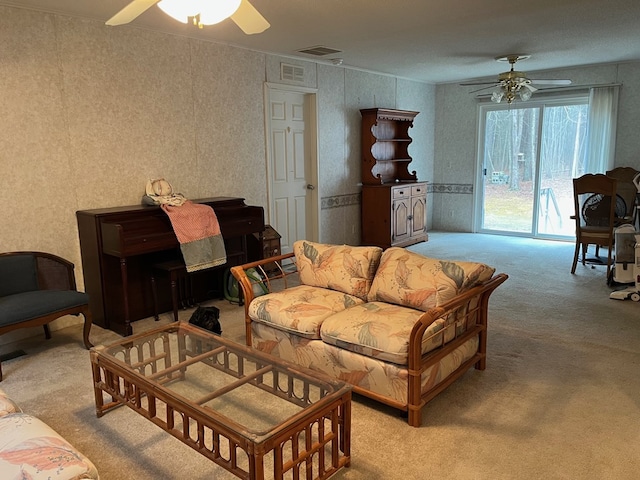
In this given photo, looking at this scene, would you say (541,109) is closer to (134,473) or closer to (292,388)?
(292,388)

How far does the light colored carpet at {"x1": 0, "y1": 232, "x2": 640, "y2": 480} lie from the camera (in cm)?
217

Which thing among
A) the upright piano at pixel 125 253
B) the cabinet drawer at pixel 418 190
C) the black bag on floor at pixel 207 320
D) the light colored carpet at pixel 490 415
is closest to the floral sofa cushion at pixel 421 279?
the light colored carpet at pixel 490 415

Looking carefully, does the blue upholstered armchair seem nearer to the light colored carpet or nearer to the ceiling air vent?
the light colored carpet

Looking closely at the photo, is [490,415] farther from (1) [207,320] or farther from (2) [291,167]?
(2) [291,167]

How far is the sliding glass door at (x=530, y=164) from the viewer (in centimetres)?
700

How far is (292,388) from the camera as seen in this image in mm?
2328

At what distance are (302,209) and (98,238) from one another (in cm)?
276

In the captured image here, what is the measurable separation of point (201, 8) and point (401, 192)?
508 cm

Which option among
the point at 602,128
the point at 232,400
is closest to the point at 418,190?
the point at 602,128

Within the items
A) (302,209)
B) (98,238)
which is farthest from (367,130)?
(98,238)

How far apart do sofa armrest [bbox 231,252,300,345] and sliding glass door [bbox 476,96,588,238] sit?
387 cm

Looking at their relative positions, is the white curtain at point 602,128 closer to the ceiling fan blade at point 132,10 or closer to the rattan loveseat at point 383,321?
the rattan loveseat at point 383,321

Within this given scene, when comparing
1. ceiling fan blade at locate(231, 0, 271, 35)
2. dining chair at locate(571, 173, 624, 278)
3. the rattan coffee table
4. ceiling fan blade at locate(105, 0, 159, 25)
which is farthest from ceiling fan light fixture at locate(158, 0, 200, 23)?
dining chair at locate(571, 173, 624, 278)

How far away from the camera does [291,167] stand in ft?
19.1
